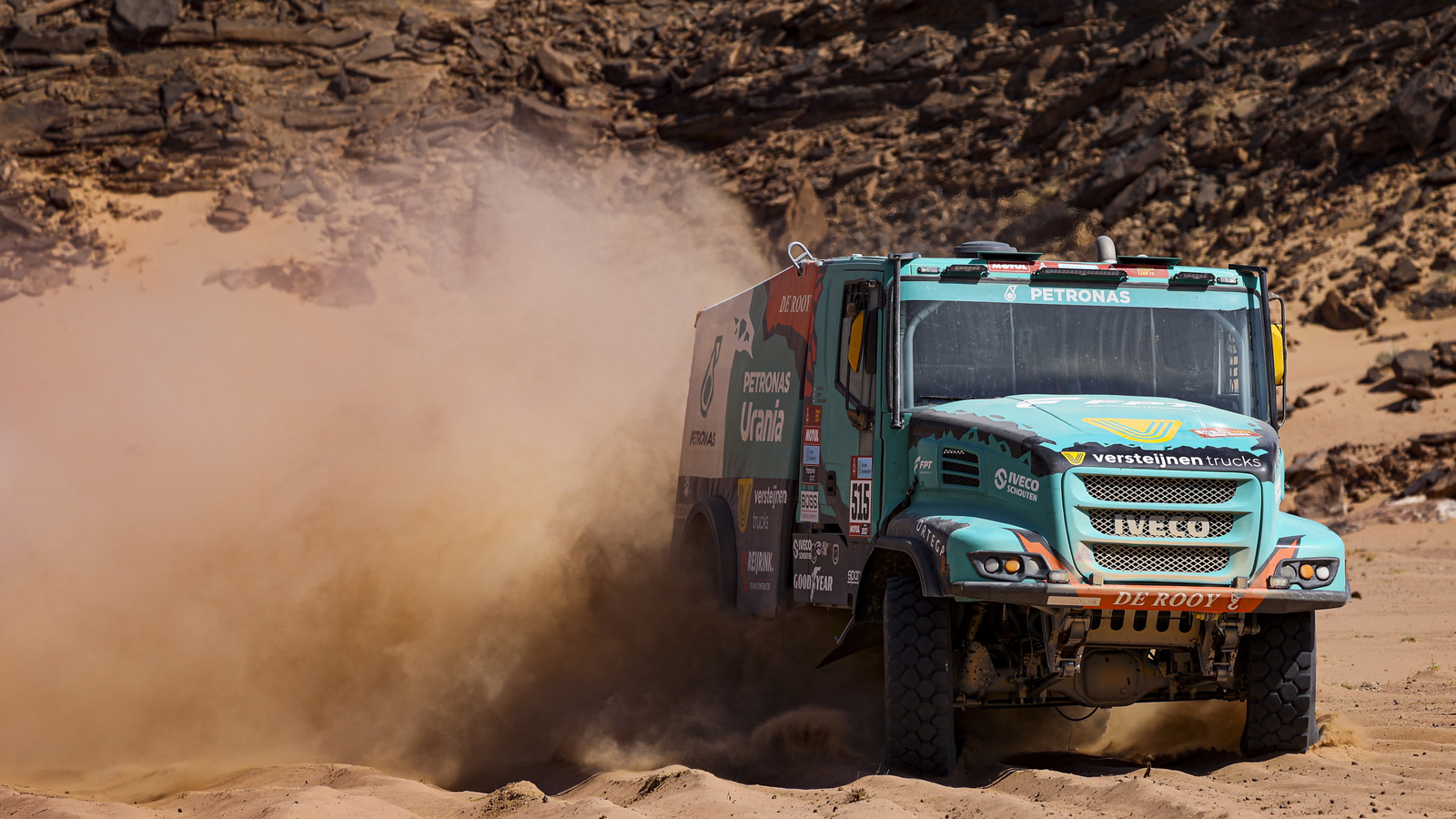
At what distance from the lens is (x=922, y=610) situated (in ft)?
25.9

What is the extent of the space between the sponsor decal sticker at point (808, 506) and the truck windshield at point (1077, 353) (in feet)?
4.26

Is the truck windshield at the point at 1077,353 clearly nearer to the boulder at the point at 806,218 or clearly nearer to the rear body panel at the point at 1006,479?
the rear body panel at the point at 1006,479

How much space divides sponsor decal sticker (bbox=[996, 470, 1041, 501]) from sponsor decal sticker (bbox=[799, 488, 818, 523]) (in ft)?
6.31

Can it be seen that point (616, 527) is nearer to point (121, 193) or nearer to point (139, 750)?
point (139, 750)

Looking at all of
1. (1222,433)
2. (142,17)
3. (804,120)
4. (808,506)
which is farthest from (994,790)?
(142,17)

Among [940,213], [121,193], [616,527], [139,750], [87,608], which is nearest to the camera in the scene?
[139,750]

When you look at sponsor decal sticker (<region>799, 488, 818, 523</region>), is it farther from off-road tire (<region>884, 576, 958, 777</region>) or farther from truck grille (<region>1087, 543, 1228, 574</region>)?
truck grille (<region>1087, 543, 1228, 574</region>)

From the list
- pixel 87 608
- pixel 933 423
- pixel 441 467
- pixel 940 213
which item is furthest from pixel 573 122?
pixel 933 423

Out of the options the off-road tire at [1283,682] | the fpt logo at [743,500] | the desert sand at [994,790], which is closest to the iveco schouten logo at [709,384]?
the fpt logo at [743,500]

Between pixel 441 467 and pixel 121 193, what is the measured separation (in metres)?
33.9

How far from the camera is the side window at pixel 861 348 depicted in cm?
855

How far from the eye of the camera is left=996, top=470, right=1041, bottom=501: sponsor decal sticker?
753 cm

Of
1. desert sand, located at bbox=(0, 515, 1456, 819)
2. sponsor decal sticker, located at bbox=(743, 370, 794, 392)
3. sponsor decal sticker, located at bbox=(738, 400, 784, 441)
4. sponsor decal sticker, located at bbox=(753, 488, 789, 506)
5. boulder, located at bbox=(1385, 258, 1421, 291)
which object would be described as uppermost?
boulder, located at bbox=(1385, 258, 1421, 291)

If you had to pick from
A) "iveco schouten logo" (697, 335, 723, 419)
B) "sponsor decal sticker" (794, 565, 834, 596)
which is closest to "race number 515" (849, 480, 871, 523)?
"sponsor decal sticker" (794, 565, 834, 596)
